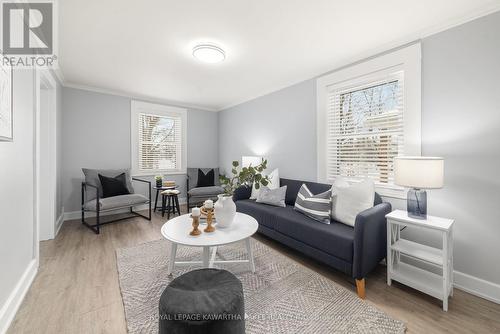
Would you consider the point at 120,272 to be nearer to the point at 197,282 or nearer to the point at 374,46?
the point at 197,282

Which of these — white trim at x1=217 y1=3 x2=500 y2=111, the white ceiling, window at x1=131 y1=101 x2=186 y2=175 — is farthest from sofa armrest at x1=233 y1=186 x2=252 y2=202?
window at x1=131 y1=101 x2=186 y2=175

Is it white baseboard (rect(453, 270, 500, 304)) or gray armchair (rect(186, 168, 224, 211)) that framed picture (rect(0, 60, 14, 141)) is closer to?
gray armchair (rect(186, 168, 224, 211))

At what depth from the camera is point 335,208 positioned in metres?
2.28

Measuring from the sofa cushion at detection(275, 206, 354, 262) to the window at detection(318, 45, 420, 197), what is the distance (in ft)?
2.61

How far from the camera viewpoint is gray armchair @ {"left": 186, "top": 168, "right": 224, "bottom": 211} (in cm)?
416

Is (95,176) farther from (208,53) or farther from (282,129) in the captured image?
(282,129)

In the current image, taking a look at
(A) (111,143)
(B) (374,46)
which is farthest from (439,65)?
(A) (111,143)

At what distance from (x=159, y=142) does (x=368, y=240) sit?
13.8 ft

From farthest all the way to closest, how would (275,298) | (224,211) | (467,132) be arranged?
(224,211), (467,132), (275,298)

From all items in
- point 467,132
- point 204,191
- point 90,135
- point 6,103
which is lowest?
point 204,191

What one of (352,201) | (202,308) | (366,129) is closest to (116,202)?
(202,308)

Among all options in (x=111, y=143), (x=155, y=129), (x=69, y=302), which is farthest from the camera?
(x=155, y=129)

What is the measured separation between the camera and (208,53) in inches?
93.6

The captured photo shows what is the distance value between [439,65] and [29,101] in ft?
12.2
